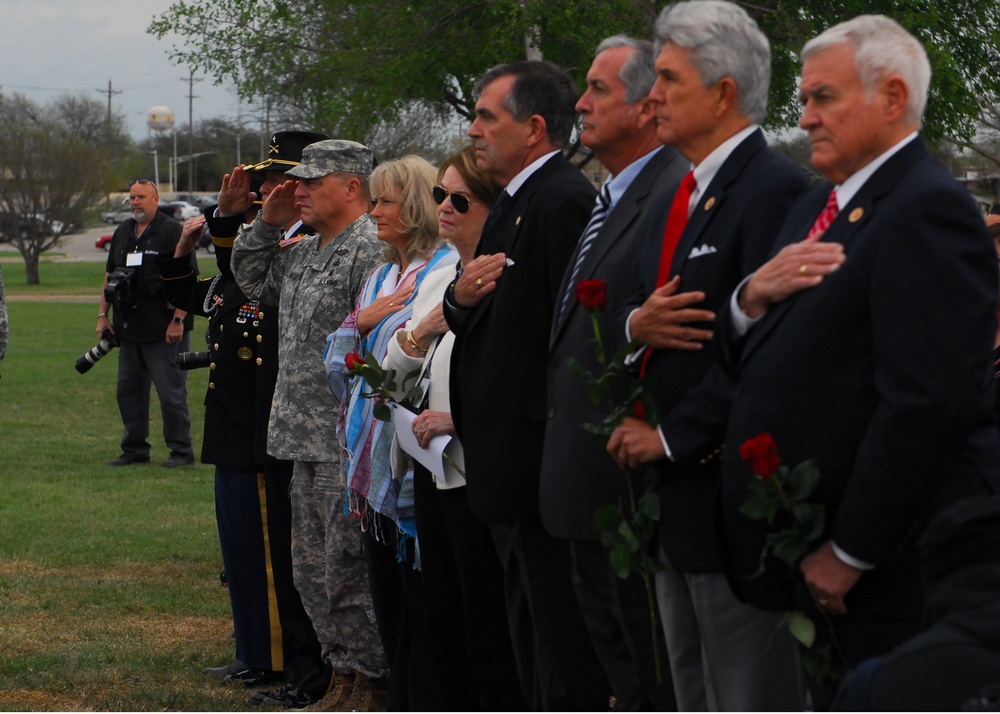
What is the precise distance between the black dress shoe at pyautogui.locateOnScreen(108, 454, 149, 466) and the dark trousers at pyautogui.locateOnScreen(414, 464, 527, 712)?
24.9ft

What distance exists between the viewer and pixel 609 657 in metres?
3.62

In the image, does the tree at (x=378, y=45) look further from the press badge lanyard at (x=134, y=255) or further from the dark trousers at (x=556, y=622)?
the dark trousers at (x=556, y=622)

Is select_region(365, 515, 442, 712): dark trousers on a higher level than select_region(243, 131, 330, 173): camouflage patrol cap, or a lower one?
lower

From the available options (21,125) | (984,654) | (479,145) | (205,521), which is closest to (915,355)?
(984,654)

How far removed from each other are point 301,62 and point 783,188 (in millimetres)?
19058

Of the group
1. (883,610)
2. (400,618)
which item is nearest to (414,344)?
(400,618)

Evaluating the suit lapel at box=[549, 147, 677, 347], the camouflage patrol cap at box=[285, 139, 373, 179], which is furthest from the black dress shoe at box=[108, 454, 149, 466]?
the suit lapel at box=[549, 147, 677, 347]

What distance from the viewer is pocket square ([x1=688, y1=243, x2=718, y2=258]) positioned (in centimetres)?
313

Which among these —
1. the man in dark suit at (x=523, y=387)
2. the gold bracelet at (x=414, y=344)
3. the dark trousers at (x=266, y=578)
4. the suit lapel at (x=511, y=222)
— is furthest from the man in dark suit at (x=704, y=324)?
the dark trousers at (x=266, y=578)

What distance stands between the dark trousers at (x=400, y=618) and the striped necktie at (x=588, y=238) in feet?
5.29

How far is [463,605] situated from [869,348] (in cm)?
219

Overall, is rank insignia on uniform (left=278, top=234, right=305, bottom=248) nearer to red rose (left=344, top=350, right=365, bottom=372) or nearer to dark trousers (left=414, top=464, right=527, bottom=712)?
red rose (left=344, top=350, right=365, bottom=372)

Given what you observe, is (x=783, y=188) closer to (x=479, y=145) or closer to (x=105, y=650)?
(x=479, y=145)

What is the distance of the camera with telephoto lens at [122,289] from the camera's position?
11078 mm
